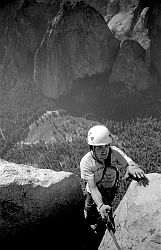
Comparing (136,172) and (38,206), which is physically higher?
(136,172)

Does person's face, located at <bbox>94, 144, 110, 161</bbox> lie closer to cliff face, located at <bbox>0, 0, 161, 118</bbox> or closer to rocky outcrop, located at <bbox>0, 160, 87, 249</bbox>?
rocky outcrop, located at <bbox>0, 160, 87, 249</bbox>

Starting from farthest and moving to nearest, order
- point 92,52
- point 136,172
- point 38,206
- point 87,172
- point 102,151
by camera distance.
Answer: point 92,52 < point 38,206 < point 87,172 < point 102,151 < point 136,172

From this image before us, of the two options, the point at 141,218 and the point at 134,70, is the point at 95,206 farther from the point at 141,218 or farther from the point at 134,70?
the point at 134,70

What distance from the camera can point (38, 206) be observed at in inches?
316

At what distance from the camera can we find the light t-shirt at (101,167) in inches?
267

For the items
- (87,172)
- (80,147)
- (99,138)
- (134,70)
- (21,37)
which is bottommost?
(80,147)

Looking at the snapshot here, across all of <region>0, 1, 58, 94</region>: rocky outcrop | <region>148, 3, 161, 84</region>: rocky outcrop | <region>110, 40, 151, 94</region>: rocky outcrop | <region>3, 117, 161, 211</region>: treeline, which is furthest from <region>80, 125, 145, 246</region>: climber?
<region>0, 1, 58, 94</region>: rocky outcrop

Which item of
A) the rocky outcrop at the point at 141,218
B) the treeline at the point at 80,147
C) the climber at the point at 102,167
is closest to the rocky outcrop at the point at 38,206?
the climber at the point at 102,167

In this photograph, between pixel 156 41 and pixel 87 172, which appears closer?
pixel 87 172

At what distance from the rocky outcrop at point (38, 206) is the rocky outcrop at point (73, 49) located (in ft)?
94.9

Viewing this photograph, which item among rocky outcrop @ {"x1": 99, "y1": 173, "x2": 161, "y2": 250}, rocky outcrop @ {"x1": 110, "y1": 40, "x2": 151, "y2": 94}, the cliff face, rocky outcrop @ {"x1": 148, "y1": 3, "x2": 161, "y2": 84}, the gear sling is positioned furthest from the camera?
rocky outcrop @ {"x1": 148, "y1": 3, "x2": 161, "y2": 84}

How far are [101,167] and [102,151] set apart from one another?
427 millimetres

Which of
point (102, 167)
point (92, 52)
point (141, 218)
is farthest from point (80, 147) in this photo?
point (141, 218)

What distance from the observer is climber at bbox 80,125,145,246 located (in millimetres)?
6484
